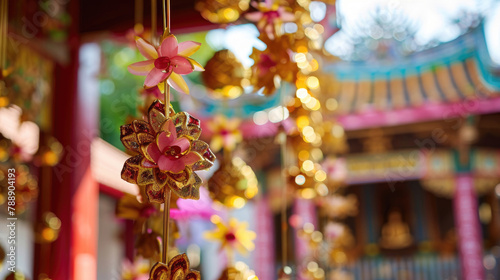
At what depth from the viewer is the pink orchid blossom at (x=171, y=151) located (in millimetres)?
472

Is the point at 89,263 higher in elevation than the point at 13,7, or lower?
lower

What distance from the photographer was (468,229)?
4.11 metres

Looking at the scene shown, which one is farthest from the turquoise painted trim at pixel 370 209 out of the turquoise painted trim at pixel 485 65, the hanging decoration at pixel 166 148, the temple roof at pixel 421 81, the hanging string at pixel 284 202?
the hanging decoration at pixel 166 148

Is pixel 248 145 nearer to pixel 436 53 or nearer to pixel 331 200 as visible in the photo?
pixel 436 53

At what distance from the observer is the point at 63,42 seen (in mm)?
1619

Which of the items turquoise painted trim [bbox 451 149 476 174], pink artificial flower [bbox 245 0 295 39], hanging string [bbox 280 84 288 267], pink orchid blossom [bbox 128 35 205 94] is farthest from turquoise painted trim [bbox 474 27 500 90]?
pink orchid blossom [bbox 128 35 205 94]

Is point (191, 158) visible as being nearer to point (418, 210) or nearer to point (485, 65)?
point (485, 65)

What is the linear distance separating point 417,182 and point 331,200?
3.45m

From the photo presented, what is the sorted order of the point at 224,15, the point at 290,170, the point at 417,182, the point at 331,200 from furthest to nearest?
the point at 417,182, the point at 331,200, the point at 290,170, the point at 224,15

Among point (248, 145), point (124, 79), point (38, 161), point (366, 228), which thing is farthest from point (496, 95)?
point (38, 161)

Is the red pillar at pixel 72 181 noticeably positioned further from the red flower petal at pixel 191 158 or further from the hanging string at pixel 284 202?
the red flower petal at pixel 191 158

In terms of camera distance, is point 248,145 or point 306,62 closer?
point 306,62

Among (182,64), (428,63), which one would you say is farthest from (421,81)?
(182,64)

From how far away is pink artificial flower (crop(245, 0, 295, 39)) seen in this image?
820 mm
